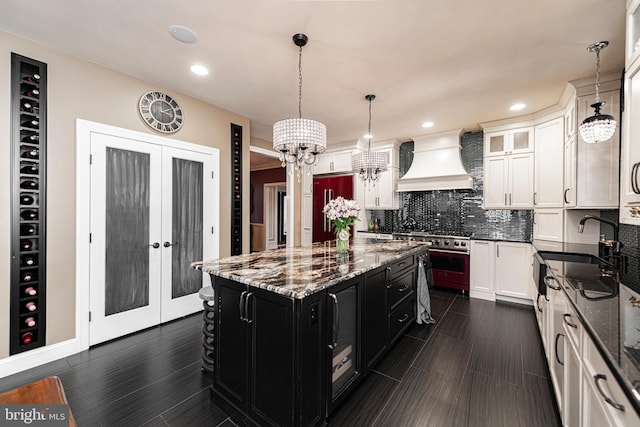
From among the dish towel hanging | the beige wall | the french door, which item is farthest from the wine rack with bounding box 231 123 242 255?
the dish towel hanging

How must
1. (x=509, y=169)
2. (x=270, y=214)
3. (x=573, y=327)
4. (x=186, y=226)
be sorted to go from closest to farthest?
(x=573, y=327), (x=186, y=226), (x=509, y=169), (x=270, y=214)

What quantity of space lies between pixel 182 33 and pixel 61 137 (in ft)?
4.95

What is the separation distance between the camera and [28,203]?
2.28 metres

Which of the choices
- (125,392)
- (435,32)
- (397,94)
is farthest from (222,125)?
(125,392)

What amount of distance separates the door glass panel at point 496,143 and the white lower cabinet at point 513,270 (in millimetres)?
1444

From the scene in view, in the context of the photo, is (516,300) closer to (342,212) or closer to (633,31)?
(342,212)

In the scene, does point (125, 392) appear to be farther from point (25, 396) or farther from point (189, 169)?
point (189, 169)

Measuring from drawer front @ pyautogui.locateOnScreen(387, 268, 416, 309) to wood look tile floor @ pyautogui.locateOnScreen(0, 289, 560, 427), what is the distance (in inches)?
19.3

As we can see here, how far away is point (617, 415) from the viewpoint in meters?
0.83

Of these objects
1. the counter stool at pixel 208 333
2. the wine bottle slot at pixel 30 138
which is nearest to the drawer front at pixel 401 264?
the counter stool at pixel 208 333

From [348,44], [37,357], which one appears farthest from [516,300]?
[37,357]

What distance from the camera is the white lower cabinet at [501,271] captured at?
12.4 feet

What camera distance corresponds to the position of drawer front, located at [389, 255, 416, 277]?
244 cm

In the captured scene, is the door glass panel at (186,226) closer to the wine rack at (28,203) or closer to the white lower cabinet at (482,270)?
the wine rack at (28,203)
